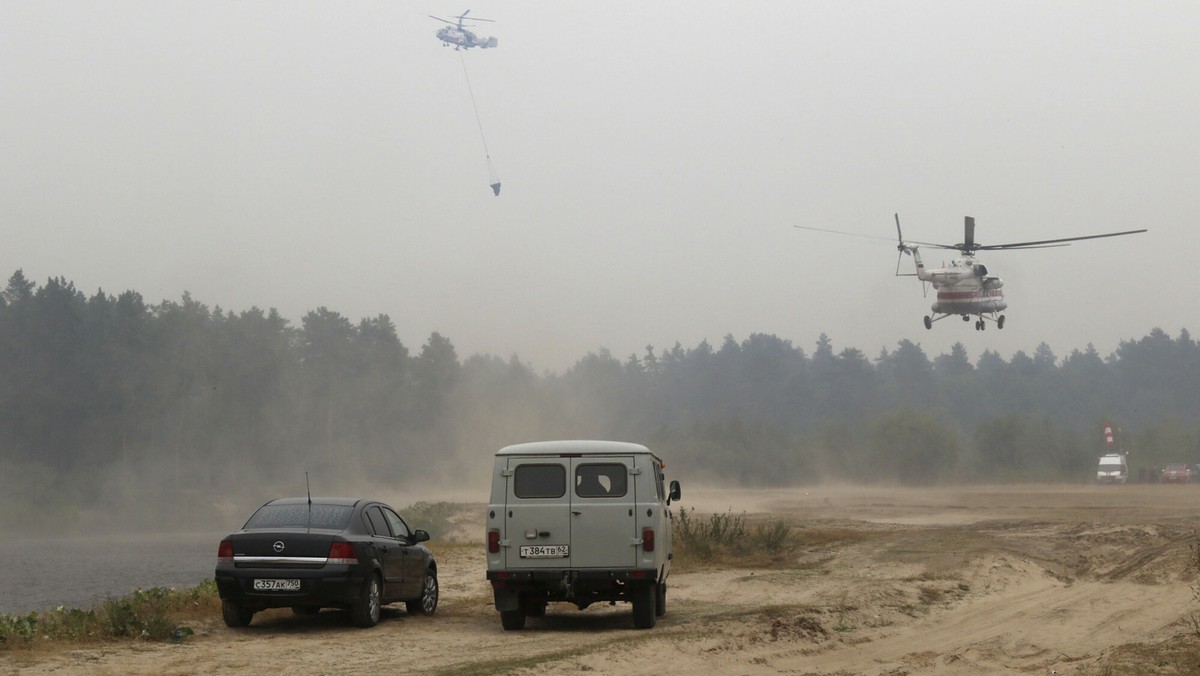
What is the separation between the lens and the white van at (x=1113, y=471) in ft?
280

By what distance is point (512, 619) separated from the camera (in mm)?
16781

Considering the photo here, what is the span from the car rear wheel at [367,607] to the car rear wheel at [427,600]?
1.91 metres

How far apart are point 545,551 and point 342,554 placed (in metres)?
2.49

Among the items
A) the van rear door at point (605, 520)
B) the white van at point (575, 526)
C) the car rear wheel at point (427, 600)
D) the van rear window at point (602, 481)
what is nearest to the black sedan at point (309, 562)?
the car rear wheel at point (427, 600)

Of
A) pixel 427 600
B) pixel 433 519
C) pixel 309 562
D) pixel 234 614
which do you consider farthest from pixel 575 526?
pixel 433 519

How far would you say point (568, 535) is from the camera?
16141mm

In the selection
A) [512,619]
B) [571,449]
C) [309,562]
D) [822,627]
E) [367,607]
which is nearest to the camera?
[309,562]

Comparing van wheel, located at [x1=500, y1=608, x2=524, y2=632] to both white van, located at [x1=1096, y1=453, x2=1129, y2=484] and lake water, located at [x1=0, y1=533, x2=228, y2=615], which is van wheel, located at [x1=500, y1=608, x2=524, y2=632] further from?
white van, located at [x1=1096, y1=453, x2=1129, y2=484]

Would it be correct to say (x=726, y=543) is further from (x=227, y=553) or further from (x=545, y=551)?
(x=227, y=553)

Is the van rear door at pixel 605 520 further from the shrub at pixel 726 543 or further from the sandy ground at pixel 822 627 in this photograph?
the shrub at pixel 726 543

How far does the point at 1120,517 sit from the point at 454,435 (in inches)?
2921

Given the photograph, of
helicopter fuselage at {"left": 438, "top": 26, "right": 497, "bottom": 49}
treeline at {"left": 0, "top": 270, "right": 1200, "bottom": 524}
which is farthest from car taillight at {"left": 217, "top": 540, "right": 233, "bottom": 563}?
treeline at {"left": 0, "top": 270, "right": 1200, "bottom": 524}

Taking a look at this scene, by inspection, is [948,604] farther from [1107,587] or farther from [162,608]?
[162,608]

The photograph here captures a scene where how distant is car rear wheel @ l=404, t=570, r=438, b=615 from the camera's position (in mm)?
18750
